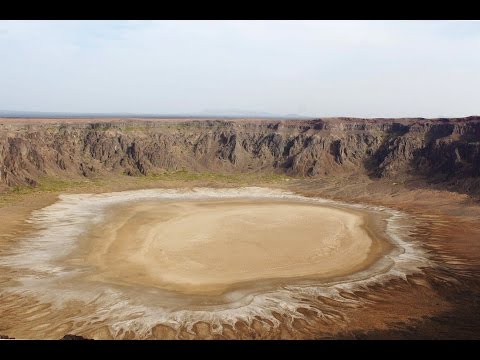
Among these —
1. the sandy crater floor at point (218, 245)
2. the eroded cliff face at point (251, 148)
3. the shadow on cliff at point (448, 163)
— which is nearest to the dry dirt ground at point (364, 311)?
the sandy crater floor at point (218, 245)

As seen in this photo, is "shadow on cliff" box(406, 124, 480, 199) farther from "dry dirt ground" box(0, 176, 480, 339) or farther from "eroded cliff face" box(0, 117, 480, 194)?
"dry dirt ground" box(0, 176, 480, 339)

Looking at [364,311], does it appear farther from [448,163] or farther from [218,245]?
[448,163]

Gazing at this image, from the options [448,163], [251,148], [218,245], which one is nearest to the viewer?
[218,245]

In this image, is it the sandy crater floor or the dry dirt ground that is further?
the sandy crater floor

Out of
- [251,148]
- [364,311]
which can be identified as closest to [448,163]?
[251,148]

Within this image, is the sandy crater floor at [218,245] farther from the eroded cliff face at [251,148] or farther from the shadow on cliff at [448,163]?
the eroded cliff face at [251,148]

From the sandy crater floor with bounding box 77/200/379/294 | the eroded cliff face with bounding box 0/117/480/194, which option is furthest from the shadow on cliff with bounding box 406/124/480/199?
the sandy crater floor with bounding box 77/200/379/294

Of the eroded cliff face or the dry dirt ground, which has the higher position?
the eroded cliff face

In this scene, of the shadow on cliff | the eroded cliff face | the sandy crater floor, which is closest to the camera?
the sandy crater floor
